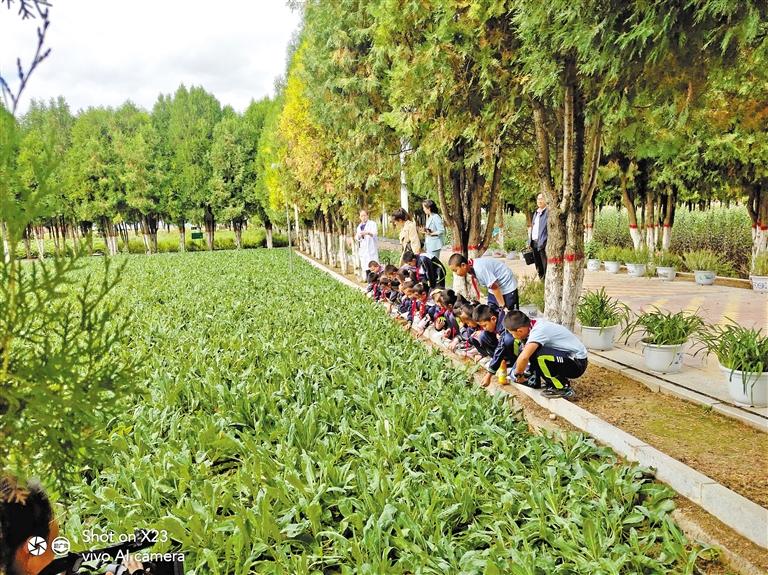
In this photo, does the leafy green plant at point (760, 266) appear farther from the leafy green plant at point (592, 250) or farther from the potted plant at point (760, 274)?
the leafy green plant at point (592, 250)

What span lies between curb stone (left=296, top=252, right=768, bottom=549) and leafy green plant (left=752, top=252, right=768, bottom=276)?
10010 millimetres

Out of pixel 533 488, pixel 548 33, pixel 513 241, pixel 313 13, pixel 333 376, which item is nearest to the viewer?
pixel 533 488

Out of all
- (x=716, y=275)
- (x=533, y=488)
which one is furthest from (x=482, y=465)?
(x=716, y=275)

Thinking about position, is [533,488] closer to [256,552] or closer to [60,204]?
[256,552]

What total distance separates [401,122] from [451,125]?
2.89ft

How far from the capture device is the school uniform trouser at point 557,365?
209 inches

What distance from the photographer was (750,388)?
4887 millimetres

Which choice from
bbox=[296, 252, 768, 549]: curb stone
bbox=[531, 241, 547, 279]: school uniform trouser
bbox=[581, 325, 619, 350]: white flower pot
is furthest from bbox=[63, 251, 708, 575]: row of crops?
bbox=[531, 241, 547, 279]: school uniform trouser

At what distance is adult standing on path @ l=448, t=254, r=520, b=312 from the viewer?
715cm

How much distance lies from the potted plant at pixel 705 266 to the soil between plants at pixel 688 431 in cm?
929

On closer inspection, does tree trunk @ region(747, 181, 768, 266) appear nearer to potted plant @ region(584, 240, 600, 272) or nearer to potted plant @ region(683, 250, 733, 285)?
potted plant @ region(683, 250, 733, 285)

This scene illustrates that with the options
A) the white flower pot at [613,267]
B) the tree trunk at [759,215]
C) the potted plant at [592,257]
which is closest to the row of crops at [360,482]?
the tree trunk at [759,215]

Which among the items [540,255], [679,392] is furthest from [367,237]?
[679,392]

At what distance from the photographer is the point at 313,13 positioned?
15.8m
